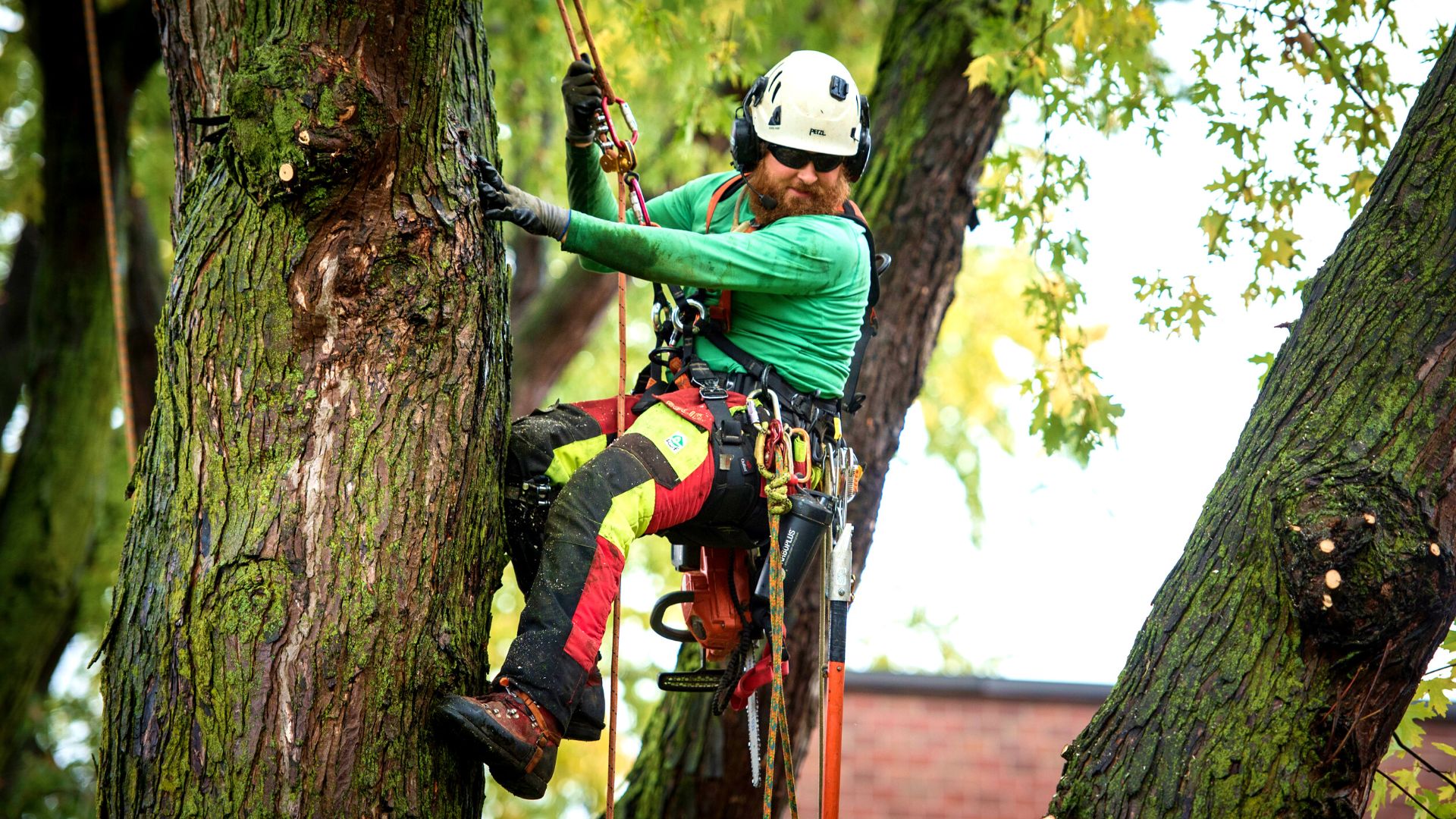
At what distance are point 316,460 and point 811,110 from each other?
1.62m

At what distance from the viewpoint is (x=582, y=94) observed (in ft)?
11.7

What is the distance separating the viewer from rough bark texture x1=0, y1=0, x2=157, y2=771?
6.18m

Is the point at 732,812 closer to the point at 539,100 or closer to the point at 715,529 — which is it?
the point at 715,529

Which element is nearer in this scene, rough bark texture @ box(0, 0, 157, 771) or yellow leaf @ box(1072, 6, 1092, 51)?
yellow leaf @ box(1072, 6, 1092, 51)

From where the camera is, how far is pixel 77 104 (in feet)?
21.3

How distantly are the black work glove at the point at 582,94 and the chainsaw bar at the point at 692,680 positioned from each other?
62.1 inches

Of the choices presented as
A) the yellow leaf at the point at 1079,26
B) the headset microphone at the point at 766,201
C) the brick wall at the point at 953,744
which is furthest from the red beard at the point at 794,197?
the brick wall at the point at 953,744

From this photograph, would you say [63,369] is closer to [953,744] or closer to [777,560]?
[777,560]

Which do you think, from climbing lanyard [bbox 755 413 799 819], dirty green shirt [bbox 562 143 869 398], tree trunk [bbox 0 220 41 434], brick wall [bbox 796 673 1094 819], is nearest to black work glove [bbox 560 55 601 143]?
dirty green shirt [bbox 562 143 869 398]

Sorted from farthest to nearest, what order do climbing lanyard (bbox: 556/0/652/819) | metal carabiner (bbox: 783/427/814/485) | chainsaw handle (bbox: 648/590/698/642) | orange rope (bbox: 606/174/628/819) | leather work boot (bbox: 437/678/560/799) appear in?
chainsaw handle (bbox: 648/590/698/642) < metal carabiner (bbox: 783/427/814/485) < climbing lanyard (bbox: 556/0/652/819) < orange rope (bbox: 606/174/628/819) < leather work boot (bbox: 437/678/560/799)

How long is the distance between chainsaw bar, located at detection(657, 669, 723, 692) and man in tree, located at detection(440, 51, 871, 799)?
21.7 inches

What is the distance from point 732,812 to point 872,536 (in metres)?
1.15

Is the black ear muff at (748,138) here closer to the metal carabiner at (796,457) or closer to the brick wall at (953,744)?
the metal carabiner at (796,457)

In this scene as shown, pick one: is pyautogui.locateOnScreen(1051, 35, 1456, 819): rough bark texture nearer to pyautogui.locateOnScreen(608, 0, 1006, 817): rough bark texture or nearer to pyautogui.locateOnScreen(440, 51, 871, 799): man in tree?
pyautogui.locateOnScreen(440, 51, 871, 799): man in tree
